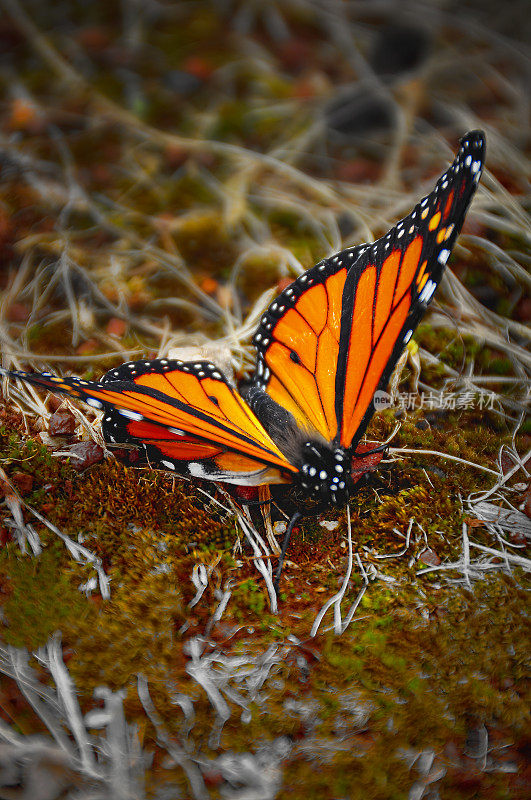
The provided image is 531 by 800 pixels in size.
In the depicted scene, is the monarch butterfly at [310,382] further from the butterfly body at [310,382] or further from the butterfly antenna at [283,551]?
Answer: the butterfly antenna at [283,551]

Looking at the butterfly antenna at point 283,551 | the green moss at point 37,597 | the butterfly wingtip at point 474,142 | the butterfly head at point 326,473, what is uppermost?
the butterfly wingtip at point 474,142

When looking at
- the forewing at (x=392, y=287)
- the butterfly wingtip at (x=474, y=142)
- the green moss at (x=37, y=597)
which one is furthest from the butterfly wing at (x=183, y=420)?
the butterfly wingtip at (x=474, y=142)

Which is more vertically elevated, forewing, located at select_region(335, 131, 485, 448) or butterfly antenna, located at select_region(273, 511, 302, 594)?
forewing, located at select_region(335, 131, 485, 448)

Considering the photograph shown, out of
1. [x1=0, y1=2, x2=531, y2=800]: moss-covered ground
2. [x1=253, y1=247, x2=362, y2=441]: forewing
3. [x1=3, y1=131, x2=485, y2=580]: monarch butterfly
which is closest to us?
[x1=0, y1=2, x2=531, y2=800]: moss-covered ground

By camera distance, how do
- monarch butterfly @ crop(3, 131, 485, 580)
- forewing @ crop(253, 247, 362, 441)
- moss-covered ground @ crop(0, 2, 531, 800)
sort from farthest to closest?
forewing @ crop(253, 247, 362, 441) → monarch butterfly @ crop(3, 131, 485, 580) → moss-covered ground @ crop(0, 2, 531, 800)

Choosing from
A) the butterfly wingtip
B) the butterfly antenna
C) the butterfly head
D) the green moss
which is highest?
the butterfly wingtip

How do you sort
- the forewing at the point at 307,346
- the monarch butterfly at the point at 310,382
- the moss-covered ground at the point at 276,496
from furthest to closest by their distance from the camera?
the forewing at the point at 307,346
the monarch butterfly at the point at 310,382
the moss-covered ground at the point at 276,496

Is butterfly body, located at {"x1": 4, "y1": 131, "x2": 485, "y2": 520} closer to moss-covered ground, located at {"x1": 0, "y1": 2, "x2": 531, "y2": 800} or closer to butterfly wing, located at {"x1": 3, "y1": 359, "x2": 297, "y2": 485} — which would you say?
butterfly wing, located at {"x1": 3, "y1": 359, "x2": 297, "y2": 485}

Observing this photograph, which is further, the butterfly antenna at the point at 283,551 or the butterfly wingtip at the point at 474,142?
the butterfly antenna at the point at 283,551

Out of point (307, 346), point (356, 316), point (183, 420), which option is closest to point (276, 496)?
point (183, 420)

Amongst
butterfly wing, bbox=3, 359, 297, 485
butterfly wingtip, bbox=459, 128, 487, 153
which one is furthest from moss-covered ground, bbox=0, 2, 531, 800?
butterfly wingtip, bbox=459, 128, 487, 153
